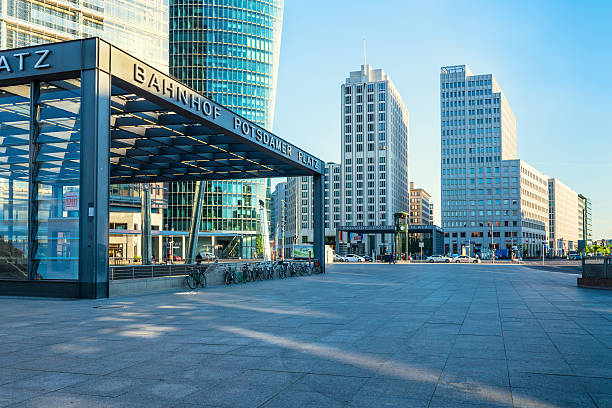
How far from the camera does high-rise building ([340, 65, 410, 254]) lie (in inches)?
6240

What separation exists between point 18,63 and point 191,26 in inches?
3808

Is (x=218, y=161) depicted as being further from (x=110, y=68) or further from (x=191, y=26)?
(x=191, y=26)

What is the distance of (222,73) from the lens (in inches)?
4215

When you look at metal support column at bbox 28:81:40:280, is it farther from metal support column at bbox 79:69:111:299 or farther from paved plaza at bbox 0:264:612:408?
paved plaza at bbox 0:264:612:408

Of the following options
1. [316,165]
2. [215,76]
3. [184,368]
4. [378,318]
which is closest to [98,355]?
[184,368]

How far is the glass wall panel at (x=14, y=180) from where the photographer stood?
712 inches

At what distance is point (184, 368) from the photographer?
7.17 meters

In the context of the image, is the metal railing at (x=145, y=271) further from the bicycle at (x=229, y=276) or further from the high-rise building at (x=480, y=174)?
the high-rise building at (x=480, y=174)

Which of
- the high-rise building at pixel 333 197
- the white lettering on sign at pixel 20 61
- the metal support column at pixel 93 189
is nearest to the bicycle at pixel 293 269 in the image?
the metal support column at pixel 93 189

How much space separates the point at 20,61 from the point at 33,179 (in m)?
4.07

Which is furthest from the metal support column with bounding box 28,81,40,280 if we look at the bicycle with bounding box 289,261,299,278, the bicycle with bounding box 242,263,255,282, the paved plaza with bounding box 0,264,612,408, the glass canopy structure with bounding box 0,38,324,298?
the bicycle with bounding box 289,261,299,278

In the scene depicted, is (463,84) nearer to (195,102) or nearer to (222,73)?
(222,73)

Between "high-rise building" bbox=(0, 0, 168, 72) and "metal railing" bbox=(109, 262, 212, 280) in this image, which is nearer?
"metal railing" bbox=(109, 262, 212, 280)

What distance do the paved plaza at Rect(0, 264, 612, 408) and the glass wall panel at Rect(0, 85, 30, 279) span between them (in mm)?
4199
